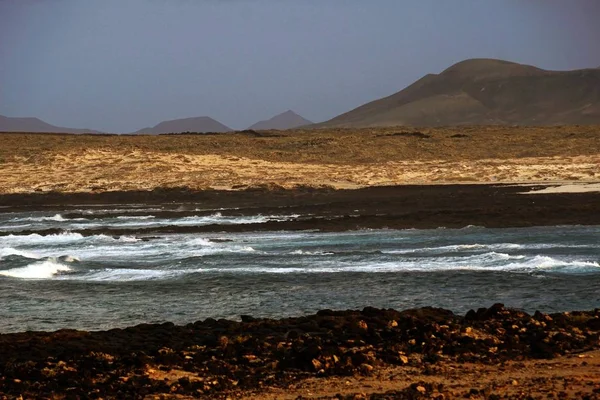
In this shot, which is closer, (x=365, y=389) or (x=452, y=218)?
(x=365, y=389)

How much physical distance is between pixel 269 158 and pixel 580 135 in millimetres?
21999

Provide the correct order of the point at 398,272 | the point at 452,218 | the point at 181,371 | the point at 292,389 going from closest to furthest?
1. the point at 292,389
2. the point at 181,371
3. the point at 398,272
4. the point at 452,218

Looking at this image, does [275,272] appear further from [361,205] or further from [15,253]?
[361,205]

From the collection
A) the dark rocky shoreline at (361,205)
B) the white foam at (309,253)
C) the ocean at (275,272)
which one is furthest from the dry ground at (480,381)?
the dark rocky shoreline at (361,205)

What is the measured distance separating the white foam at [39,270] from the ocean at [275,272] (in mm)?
36

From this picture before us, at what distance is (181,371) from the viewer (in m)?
12.6

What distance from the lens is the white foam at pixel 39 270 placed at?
25.3 meters

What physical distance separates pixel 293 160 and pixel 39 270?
37.2 m

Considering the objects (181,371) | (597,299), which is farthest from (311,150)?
(181,371)

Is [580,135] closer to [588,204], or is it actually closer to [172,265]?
[588,204]

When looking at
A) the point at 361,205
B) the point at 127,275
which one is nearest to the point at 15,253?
the point at 127,275

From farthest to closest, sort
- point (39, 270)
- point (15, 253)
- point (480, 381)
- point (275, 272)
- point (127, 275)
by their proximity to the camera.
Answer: point (15, 253), point (39, 270), point (127, 275), point (275, 272), point (480, 381)

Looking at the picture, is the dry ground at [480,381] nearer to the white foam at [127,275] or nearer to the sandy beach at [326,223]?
the sandy beach at [326,223]

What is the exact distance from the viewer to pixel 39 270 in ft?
84.4
